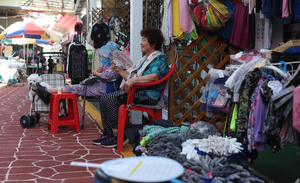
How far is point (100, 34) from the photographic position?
636 cm

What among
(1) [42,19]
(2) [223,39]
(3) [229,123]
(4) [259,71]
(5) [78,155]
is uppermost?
(1) [42,19]

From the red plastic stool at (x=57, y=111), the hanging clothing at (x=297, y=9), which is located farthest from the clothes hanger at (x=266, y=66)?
the red plastic stool at (x=57, y=111)

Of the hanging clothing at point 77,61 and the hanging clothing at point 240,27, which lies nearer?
the hanging clothing at point 240,27

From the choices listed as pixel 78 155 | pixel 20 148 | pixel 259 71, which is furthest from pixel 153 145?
pixel 20 148

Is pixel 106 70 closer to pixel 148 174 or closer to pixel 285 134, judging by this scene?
pixel 285 134

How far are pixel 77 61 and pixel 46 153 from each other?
335 centimetres

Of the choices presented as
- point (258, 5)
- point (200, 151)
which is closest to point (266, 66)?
point (200, 151)

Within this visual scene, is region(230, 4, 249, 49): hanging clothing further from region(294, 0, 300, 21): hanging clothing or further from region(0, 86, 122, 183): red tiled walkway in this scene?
region(0, 86, 122, 183): red tiled walkway

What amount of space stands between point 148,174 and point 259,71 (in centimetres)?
124

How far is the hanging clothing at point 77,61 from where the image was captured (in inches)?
236

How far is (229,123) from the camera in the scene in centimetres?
218

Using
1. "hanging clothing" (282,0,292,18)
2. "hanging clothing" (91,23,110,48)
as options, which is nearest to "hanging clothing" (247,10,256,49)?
"hanging clothing" (282,0,292,18)

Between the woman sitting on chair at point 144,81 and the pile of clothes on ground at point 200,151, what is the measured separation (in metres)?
0.50

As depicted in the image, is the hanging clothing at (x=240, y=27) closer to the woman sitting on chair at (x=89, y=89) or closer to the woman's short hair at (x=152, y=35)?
the woman's short hair at (x=152, y=35)
